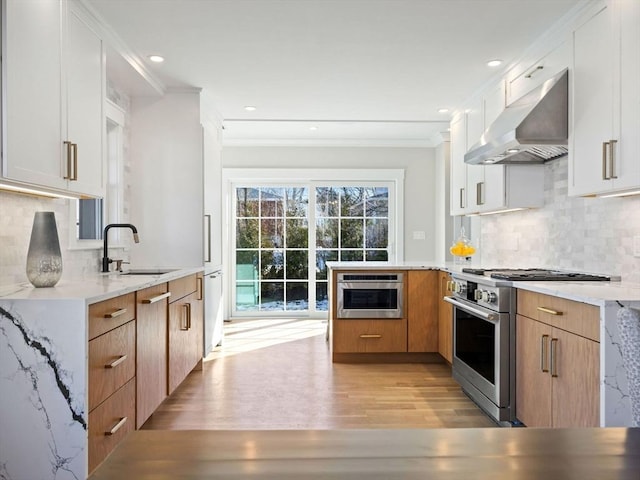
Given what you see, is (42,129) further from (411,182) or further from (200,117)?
(411,182)

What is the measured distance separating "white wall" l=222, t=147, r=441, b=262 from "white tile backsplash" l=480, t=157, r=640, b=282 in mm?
2060

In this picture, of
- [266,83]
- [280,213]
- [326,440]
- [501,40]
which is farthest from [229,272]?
[326,440]

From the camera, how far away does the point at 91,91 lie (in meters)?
2.79

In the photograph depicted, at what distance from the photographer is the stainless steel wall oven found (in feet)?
14.4

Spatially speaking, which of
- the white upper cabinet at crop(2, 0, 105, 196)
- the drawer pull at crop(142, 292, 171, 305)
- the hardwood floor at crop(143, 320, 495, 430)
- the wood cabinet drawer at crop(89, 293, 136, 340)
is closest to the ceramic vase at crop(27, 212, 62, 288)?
the white upper cabinet at crop(2, 0, 105, 196)

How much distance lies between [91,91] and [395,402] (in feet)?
8.78

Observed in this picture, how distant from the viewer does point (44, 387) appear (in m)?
1.89

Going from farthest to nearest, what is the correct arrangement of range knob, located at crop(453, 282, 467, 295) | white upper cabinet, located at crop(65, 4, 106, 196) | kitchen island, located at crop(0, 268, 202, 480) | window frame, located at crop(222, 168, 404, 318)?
window frame, located at crop(222, 168, 404, 318) < range knob, located at crop(453, 282, 467, 295) < white upper cabinet, located at crop(65, 4, 106, 196) < kitchen island, located at crop(0, 268, 202, 480)

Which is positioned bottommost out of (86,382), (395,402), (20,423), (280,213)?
(395,402)

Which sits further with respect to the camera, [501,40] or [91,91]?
[501,40]

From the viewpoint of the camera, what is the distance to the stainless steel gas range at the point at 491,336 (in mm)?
2812

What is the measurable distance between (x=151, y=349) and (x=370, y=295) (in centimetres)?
213

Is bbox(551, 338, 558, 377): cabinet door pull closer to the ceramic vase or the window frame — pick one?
the ceramic vase

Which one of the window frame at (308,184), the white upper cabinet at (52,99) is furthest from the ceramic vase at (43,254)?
the window frame at (308,184)
